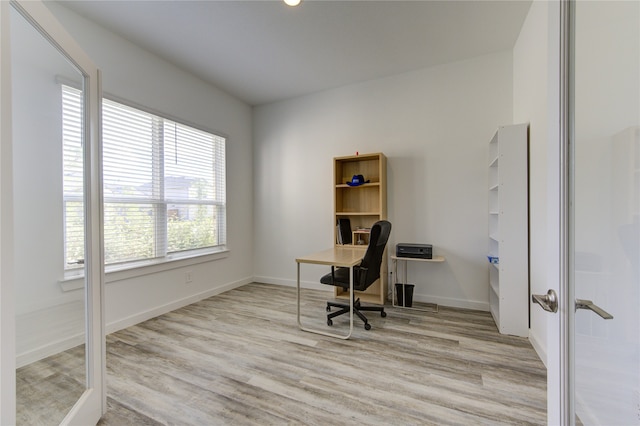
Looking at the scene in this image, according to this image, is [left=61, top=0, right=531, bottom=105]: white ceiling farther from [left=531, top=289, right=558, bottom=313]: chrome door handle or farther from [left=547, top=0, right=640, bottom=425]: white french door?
[left=531, top=289, right=558, bottom=313]: chrome door handle

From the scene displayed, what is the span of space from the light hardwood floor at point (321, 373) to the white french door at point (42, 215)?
1.70 feet

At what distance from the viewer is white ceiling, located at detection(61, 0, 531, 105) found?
7.39 feet

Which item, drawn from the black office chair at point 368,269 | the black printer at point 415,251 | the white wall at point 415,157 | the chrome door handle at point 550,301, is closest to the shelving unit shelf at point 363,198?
the white wall at point 415,157

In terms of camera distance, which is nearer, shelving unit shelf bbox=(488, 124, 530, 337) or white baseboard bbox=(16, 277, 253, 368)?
white baseboard bbox=(16, 277, 253, 368)

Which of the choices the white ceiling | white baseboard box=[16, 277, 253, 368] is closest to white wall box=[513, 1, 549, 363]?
the white ceiling

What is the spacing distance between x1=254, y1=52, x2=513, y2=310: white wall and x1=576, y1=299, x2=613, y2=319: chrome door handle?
8.50ft

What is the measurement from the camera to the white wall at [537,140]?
6.57 feet

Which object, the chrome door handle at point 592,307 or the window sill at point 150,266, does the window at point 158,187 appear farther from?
the chrome door handle at point 592,307

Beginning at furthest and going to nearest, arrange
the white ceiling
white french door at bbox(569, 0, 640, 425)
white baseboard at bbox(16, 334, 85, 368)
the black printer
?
the black printer, the white ceiling, white baseboard at bbox(16, 334, 85, 368), white french door at bbox(569, 0, 640, 425)

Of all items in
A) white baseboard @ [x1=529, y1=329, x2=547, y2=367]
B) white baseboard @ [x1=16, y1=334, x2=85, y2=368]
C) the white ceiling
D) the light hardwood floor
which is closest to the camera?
white baseboard @ [x1=16, y1=334, x2=85, y2=368]

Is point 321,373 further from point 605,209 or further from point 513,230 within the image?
point 513,230

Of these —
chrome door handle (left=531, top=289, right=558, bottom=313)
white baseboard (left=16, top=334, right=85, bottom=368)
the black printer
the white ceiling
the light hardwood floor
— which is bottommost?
the light hardwood floor

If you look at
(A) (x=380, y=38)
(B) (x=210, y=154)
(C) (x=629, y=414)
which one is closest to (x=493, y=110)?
(A) (x=380, y=38)

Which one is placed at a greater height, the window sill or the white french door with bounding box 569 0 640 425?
the white french door with bounding box 569 0 640 425
